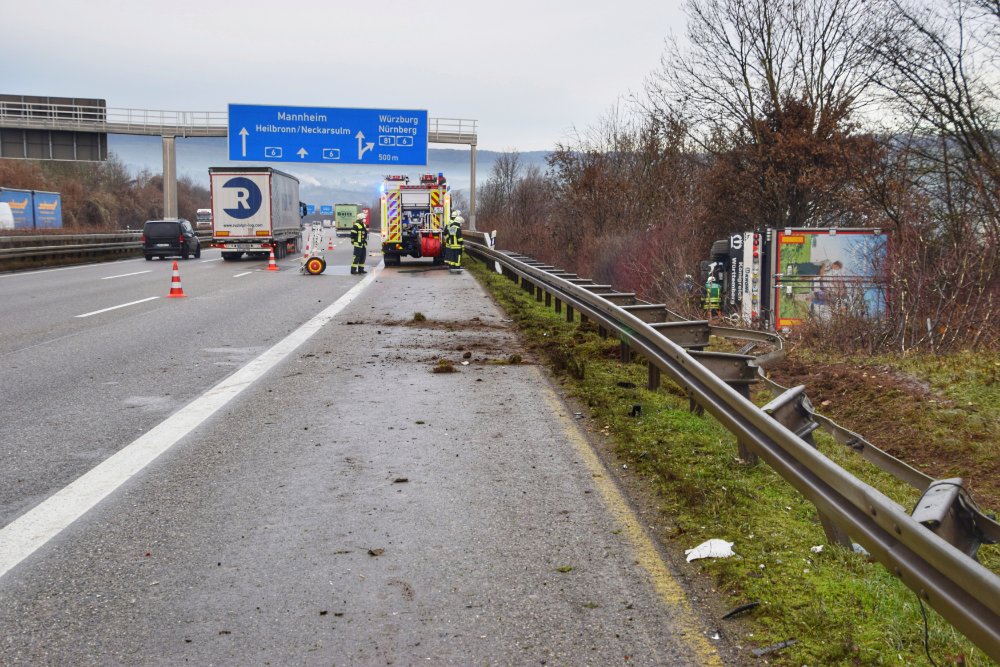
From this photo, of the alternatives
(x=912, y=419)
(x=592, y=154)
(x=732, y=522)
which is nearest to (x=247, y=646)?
(x=732, y=522)

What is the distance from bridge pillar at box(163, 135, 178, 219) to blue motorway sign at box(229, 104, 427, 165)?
14.6 ft

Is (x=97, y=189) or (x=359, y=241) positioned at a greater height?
(x=97, y=189)

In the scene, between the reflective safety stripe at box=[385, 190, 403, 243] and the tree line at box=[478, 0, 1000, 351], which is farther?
the reflective safety stripe at box=[385, 190, 403, 243]

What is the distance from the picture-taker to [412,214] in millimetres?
32656

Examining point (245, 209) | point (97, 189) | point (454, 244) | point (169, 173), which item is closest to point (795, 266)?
point (454, 244)

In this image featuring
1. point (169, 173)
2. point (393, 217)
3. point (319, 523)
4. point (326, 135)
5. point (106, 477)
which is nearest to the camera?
point (319, 523)

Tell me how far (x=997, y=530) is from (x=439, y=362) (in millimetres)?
7685

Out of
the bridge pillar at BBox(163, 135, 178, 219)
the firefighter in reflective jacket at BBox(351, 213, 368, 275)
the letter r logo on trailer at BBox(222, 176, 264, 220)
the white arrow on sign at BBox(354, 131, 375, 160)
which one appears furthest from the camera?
the bridge pillar at BBox(163, 135, 178, 219)

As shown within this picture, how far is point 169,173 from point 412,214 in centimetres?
2029

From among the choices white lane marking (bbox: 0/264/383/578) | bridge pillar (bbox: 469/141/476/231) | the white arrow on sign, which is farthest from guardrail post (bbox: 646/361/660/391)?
bridge pillar (bbox: 469/141/476/231)

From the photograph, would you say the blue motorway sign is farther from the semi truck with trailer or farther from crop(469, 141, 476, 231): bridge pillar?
the semi truck with trailer

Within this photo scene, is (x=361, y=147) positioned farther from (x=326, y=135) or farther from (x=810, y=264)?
(x=810, y=264)

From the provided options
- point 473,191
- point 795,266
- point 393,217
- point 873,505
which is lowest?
point 873,505

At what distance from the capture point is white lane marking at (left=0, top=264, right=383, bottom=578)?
4648 millimetres
